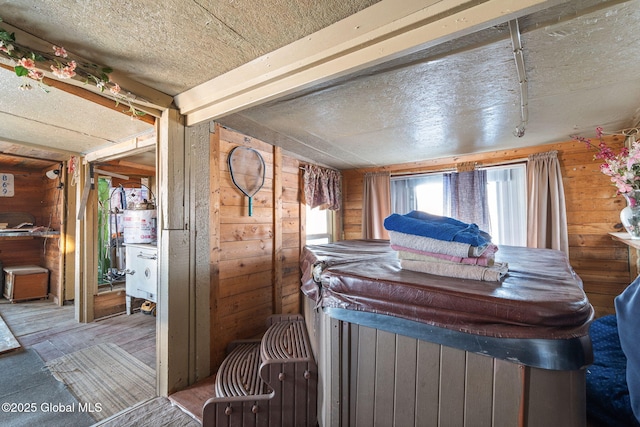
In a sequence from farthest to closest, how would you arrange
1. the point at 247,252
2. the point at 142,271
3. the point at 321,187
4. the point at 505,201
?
the point at 321,187 < the point at 505,201 < the point at 142,271 < the point at 247,252

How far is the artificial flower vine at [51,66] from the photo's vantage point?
3.50 feet

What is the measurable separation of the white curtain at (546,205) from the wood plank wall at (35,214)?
20.4ft

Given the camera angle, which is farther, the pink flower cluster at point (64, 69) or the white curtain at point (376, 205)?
the white curtain at point (376, 205)

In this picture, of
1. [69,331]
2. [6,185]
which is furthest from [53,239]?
[69,331]

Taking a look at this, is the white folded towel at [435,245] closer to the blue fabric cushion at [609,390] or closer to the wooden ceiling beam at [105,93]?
the blue fabric cushion at [609,390]

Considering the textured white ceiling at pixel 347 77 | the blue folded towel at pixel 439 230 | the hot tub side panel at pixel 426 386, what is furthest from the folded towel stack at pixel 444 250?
the textured white ceiling at pixel 347 77

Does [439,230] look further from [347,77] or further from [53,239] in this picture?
[53,239]

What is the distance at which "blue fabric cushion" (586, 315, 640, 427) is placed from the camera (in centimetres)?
105

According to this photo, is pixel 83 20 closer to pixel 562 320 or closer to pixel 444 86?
pixel 444 86

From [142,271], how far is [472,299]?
115 inches

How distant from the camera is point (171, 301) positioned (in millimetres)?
1718

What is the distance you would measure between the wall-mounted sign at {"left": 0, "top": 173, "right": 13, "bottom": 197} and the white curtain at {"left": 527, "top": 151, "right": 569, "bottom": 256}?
7.27m

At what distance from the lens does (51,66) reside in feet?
3.87

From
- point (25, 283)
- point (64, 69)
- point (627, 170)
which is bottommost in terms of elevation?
point (25, 283)
